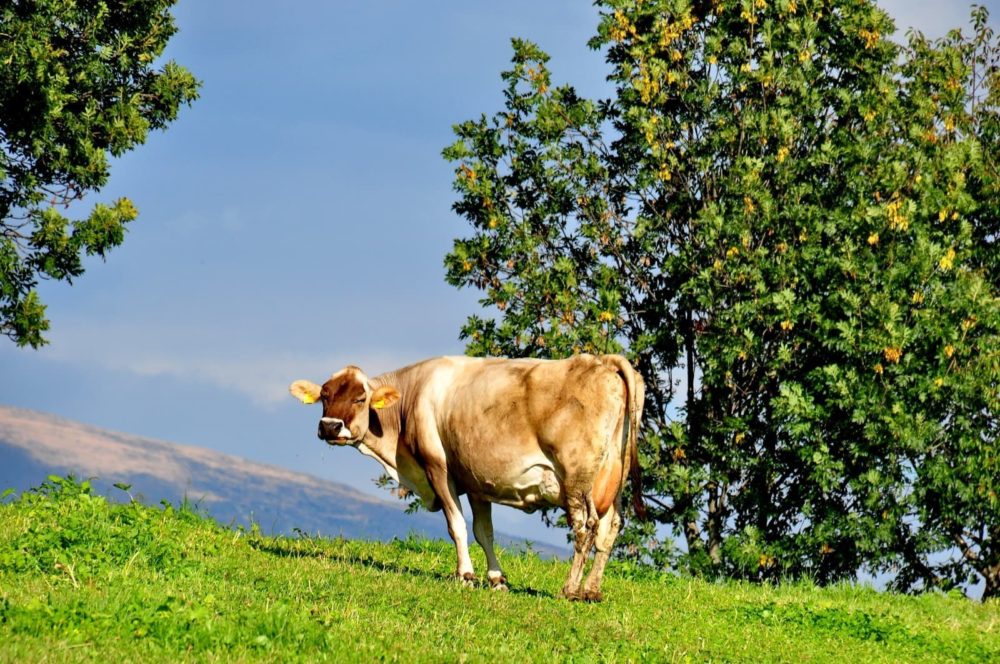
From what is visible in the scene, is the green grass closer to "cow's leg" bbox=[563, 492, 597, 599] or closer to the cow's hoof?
the cow's hoof

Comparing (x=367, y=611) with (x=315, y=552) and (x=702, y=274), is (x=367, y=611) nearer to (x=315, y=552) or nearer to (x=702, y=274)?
(x=315, y=552)

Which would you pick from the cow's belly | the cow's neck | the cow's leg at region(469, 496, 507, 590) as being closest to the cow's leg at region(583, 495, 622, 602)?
the cow's belly

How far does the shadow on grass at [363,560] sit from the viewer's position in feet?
49.1

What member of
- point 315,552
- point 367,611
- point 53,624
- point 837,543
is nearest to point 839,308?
point 837,543

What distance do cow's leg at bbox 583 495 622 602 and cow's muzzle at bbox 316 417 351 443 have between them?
3738 mm

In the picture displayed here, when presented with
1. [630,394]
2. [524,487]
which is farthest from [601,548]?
[630,394]

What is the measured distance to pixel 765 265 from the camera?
72.5 feet

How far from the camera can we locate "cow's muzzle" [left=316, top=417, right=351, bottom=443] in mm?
15898

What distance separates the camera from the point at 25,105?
80.7 ft

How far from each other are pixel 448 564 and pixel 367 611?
5.82m

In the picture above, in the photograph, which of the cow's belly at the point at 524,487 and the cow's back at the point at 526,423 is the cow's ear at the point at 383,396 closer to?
the cow's back at the point at 526,423

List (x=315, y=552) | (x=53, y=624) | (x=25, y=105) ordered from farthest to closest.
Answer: (x=25, y=105) → (x=315, y=552) → (x=53, y=624)

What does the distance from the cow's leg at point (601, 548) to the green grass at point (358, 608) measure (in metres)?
0.31

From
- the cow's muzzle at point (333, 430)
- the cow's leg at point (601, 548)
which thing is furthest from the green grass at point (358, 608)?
the cow's muzzle at point (333, 430)
